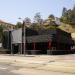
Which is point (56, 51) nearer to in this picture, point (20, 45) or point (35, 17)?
point (20, 45)

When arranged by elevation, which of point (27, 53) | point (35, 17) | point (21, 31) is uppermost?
point (35, 17)

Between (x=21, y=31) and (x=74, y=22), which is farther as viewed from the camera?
(x=74, y=22)

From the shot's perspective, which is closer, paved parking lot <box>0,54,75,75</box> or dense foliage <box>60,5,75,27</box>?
paved parking lot <box>0,54,75,75</box>

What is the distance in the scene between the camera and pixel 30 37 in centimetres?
7325

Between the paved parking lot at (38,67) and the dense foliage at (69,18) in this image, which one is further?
the dense foliage at (69,18)

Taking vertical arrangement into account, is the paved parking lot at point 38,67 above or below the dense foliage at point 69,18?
below

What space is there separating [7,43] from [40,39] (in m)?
15.3

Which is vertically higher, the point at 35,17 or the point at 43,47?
the point at 35,17

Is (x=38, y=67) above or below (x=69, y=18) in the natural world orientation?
below

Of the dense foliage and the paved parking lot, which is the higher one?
the dense foliage

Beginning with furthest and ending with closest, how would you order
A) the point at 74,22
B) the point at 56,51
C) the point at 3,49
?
the point at 74,22 < the point at 3,49 < the point at 56,51

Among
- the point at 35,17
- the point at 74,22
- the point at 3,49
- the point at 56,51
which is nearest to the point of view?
the point at 56,51

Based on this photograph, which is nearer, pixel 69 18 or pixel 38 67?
pixel 38 67

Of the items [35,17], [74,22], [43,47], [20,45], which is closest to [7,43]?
[20,45]
